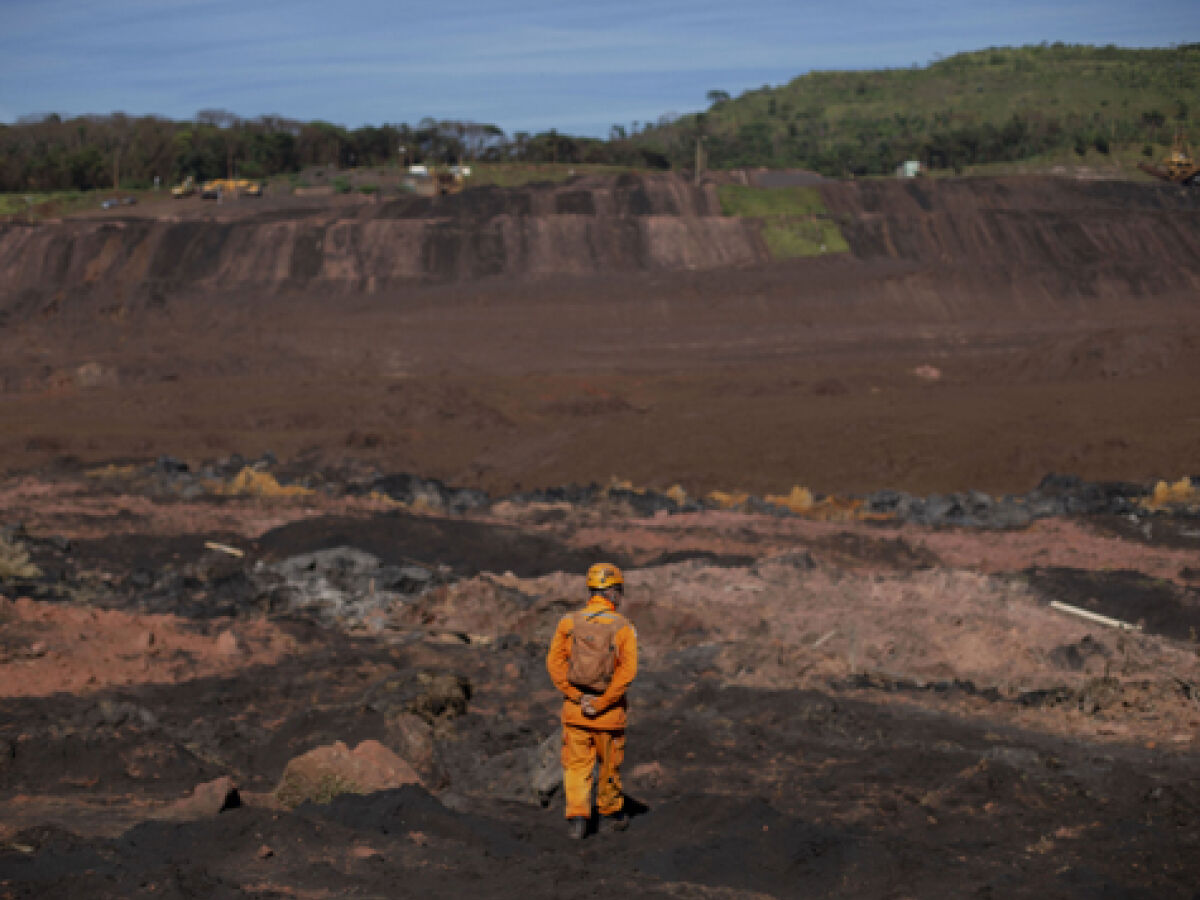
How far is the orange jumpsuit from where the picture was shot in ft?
20.2

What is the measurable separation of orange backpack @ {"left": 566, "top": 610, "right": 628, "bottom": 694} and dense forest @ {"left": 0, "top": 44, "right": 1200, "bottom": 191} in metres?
62.7

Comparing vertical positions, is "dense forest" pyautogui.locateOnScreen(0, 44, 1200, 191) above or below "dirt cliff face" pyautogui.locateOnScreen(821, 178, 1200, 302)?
above

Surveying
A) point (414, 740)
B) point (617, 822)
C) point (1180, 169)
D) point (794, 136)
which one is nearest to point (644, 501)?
point (414, 740)

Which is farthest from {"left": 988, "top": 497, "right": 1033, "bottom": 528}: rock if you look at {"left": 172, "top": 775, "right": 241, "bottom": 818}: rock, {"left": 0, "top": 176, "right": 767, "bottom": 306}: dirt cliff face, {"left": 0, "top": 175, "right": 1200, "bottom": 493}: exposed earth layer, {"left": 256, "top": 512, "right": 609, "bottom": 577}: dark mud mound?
{"left": 0, "top": 176, "right": 767, "bottom": 306}: dirt cliff face

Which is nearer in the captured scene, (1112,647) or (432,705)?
(432,705)

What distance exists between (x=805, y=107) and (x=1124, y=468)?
314 feet

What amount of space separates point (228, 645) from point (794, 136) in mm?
91534

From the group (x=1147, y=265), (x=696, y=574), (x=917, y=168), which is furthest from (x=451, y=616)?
(x=917, y=168)

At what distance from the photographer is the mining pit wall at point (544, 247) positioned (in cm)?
4334

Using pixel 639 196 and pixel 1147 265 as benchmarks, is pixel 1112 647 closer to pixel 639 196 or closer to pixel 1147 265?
pixel 1147 265

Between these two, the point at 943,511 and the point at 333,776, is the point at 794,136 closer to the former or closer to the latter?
the point at 943,511

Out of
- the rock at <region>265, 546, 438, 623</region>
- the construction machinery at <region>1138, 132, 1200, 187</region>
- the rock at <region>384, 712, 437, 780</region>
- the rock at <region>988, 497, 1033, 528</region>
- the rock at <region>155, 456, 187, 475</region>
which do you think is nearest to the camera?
the rock at <region>384, 712, 437, 780</region>

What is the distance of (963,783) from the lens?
7.04 m

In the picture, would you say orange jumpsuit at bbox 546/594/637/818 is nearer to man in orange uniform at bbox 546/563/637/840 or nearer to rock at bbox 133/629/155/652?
man in orange uniform at bbox 546/563/637/840
